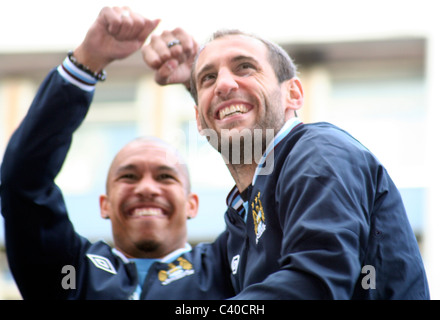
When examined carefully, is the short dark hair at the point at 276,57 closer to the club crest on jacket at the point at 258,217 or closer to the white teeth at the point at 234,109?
the white teeth at the point at 234,109

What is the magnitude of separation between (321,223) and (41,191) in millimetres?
1935

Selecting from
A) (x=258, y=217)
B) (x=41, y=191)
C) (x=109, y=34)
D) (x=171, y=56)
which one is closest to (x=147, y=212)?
(x=41, y=191)

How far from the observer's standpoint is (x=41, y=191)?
371 centimetres

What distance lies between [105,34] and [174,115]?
31.3 feet

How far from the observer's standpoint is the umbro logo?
3.83m

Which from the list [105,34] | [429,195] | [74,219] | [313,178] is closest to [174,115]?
[74,219]

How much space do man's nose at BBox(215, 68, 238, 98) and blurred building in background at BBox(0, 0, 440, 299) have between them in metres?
8.58

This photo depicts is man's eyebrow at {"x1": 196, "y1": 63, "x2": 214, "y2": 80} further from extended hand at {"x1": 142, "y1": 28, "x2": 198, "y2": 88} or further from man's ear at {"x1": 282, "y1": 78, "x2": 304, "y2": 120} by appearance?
extended hand at {"x1": 142, "y1": 28, "x2": 198, "y2": 88}

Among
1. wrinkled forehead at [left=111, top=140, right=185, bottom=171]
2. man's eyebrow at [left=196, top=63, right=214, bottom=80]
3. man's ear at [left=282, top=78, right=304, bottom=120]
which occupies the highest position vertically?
man's eyebrow at [left=196, top=63, right=214, bottom=80]

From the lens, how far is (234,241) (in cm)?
331

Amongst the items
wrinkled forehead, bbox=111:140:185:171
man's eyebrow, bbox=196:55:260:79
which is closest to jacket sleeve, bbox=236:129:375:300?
man's eyebrow, bbox=196:55:260:79

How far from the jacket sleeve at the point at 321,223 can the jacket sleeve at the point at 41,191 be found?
159 centimetres

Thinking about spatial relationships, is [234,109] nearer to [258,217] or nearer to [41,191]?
[258,217]
